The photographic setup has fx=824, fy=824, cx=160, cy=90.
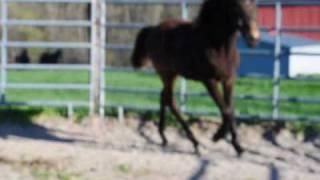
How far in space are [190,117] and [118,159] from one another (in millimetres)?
2250

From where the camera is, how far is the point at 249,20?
8.20m

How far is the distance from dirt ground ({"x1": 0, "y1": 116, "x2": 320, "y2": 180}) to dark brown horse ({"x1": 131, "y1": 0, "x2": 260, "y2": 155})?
40cm

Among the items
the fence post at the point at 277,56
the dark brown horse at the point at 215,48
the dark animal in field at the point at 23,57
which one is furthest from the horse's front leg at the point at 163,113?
the dark animal in field at the point at 23,57

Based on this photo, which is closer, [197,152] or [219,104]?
[219,104]

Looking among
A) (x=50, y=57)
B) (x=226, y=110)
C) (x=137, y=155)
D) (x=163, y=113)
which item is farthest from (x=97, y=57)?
(x=50, y=57)

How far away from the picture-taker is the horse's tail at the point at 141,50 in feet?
33.8

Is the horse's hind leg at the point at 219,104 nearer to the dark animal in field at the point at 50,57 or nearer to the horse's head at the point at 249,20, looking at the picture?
the horse's head at the point at 249,20

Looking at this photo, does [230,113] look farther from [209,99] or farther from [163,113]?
[209,99]

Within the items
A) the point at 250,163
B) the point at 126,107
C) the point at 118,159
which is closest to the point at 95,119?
the point at 126,107

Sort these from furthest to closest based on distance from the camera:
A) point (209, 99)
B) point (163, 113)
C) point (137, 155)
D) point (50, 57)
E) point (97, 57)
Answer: point (50, 57)
point (209, 99)
point (97, 57)
point (163, 113)
point (137, 155)

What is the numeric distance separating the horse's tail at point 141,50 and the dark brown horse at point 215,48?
2.57 ft

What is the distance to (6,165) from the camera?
8414mm

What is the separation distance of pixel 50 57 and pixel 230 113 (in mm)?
17363

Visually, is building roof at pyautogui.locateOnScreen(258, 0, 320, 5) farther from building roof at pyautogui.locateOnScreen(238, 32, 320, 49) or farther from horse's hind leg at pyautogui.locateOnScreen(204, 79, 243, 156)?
building roof at pyautogui.locateOnScreen(238, 32, 320, 49)
